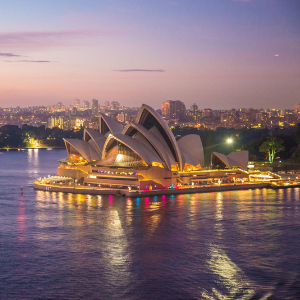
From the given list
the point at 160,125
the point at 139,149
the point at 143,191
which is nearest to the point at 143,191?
the point at 143,191

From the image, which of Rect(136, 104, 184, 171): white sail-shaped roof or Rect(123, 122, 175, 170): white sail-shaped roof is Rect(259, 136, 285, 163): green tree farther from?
Rect(123, 122, 175, 170): white sail-shaped roof

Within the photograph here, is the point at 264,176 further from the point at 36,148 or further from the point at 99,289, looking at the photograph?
the point at 36,148

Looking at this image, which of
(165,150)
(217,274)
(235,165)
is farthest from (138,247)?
(235,165)

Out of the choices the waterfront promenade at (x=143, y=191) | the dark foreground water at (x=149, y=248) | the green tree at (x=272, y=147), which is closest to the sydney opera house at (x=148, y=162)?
the waterfront promenade at (x=143, y=191)

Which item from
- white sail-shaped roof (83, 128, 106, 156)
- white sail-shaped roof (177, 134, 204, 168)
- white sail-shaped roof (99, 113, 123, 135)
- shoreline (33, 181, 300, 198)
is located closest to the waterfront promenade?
shoreline (33, 181, 300, 198)

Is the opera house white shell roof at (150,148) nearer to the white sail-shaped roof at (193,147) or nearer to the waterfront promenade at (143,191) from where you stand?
the white sail-shaped roof at (193,147)

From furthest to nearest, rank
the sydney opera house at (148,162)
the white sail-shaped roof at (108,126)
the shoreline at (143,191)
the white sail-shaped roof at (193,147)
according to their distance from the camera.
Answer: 1. the white sail-shaped roof at (108,126)
2. the white sail-shaped roof at (193,147)
3. the sydney opera house at (148,162)
4. the shoreline at (143,191)
